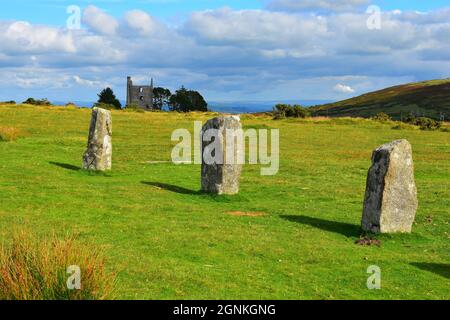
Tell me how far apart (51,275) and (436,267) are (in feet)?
28.6

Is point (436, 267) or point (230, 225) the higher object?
point (230, 225)

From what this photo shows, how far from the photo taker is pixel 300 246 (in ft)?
47.1

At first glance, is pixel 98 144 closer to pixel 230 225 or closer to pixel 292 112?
pixel 230 225

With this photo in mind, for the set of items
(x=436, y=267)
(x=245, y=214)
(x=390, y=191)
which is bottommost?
(x=436, y=267)

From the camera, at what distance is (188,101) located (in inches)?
5044

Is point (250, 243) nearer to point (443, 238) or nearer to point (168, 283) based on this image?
point (168, 283)

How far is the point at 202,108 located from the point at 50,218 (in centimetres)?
11230

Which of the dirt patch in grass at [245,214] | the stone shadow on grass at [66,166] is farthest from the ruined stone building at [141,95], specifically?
the dirt patch in grass at [245,214]

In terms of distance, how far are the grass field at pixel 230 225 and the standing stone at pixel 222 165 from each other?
0.52 metres

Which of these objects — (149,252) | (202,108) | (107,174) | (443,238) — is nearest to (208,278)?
(149,252)

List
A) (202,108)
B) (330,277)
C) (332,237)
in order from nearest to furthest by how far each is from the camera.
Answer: (330,277)
(332,237)
(202,108)

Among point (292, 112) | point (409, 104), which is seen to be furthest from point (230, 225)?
point (409, 104)

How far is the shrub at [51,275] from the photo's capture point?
8375mm

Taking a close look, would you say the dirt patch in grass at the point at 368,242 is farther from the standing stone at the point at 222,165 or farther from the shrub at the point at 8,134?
the shrub at the point at 8,134
